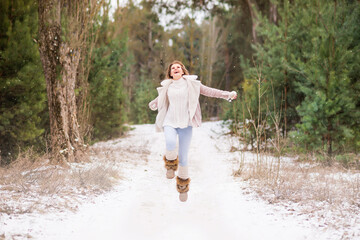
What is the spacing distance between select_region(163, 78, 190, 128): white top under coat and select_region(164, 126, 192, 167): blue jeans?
4.1 inches

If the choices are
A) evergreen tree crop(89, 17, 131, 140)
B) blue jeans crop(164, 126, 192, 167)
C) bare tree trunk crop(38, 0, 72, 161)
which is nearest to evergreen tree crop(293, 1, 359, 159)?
blue jeans crop(164, 126, 192, 167)

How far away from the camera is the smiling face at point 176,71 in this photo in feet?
15.7

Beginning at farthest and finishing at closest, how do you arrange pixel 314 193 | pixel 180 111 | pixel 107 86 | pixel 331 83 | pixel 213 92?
1. pixel 107 86
2. pixel 331 83
3. pixel 314 193
4. pixel 213 92
5. pixel 180 111

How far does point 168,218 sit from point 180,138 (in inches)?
44.6

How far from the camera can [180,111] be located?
4.72 meters

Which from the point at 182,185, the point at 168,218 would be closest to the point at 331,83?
the point at 182,185

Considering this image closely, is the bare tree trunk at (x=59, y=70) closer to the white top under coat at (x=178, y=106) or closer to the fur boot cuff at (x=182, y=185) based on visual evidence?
the fur boot cuff at (x=182, y=185)

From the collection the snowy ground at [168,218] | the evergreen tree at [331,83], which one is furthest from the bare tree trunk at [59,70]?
the evergreen tree at [331,83]

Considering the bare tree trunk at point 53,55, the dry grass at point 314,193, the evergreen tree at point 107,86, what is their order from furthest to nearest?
1. the evergreen tree at point 107,86
2. the bare tree trunk at point 53,55
3. the dry grass at point 314,193

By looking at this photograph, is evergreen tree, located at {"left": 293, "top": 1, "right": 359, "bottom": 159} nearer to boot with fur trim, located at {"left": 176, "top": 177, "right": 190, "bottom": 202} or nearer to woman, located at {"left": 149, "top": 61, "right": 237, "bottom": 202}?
woman, located at {"left": 149, "top": 61, "right": 237, "bottom": 202}

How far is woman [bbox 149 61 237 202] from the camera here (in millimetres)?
4691

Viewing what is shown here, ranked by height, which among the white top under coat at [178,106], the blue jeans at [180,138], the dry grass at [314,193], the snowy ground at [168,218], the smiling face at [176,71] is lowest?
the snowy ground at [168,218]

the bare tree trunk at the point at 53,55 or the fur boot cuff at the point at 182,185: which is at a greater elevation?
the bare tree trunk at the point at 53,55

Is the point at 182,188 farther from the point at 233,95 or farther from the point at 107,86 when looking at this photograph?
the point at 107,86
